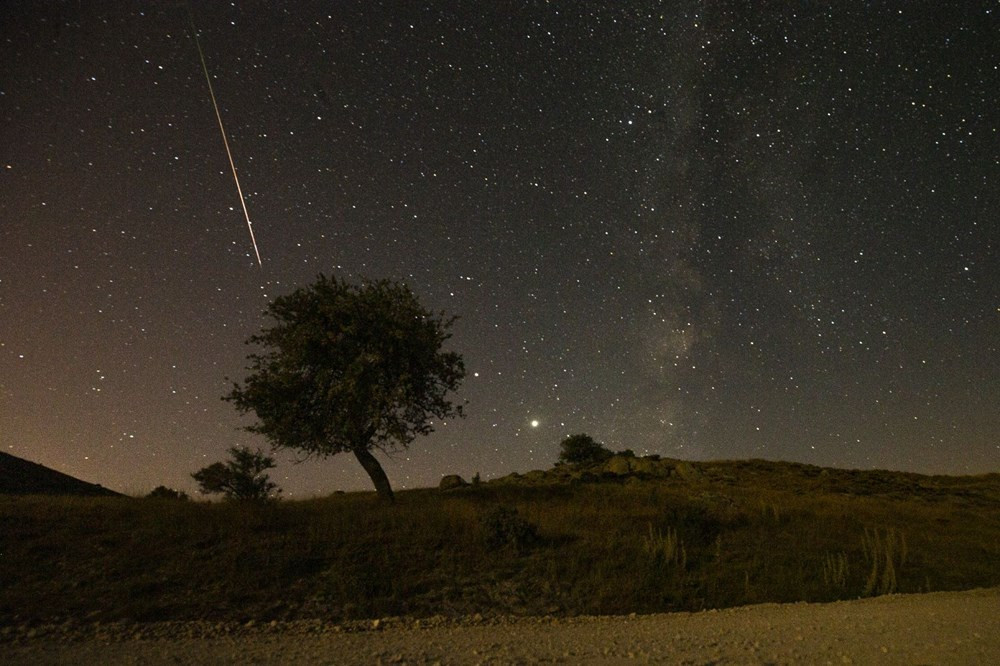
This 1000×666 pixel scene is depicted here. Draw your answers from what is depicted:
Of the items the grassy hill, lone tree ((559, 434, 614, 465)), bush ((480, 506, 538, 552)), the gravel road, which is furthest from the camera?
lone tree ((559, 434, 614, 465))

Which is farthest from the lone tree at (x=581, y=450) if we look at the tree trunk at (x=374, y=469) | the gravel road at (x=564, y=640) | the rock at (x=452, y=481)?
the gravel road at (x=564, y=640)

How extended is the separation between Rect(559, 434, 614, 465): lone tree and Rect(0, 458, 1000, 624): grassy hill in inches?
950

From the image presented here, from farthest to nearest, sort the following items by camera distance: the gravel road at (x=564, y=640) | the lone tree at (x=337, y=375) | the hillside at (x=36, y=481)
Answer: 1. the hillside at (x=36, y=481)
2. the lone tree at (x=337, y=375)
3. the gravel road at (x=564, y=640)

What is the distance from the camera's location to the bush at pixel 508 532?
14.5 meters

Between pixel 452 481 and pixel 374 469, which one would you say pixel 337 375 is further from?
pixel 452 481

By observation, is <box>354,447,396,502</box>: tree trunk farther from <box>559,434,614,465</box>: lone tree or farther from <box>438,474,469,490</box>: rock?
<box>559,434,614,465</box>: lone tree

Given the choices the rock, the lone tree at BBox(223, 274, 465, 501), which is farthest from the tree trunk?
the rock

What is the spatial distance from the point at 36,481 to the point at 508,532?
109 ft

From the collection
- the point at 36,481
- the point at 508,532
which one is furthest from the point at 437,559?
the point at 36,481

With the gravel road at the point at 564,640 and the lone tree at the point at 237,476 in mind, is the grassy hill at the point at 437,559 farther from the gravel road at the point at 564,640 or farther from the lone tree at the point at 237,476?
the lone tree at the point at 237,476

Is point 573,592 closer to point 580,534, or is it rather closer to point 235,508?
point 580,534

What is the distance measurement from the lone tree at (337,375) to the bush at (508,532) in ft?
26.8

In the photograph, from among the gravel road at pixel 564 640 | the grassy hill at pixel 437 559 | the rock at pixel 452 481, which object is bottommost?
the gravel road at pixel 564 640

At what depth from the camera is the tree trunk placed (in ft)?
75.0
